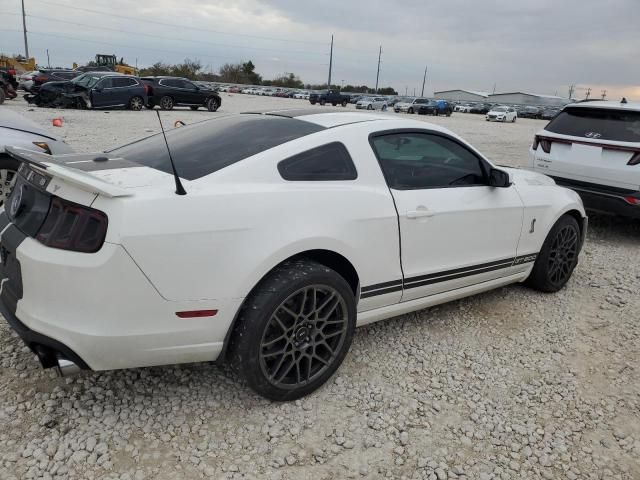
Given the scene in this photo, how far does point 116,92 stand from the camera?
20156 millimetres

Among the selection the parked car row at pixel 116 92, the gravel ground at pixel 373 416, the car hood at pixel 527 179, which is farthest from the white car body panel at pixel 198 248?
the parked car row at pixel 116 92

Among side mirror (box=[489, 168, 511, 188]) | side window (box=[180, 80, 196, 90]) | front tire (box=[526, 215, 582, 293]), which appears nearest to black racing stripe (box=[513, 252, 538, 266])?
front tire (box=[526, 215, 582, 293])

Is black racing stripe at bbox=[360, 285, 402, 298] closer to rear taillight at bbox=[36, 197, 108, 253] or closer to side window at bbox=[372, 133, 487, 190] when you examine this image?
side window at bbox=[372, 133, 487, 190]

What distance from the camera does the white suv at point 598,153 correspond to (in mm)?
5707

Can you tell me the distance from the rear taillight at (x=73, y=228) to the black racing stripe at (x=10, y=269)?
179 mm

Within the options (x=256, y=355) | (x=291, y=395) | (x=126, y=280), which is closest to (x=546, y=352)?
(x=291, y=395)

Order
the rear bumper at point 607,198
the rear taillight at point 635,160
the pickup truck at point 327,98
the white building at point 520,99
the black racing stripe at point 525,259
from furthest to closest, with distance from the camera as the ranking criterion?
the white building at point 520,99
the pickup truck at point 327,98
the rear bumper at point 607,198
the rear taillight at point 635,160
the black racing stripe at point 525,259

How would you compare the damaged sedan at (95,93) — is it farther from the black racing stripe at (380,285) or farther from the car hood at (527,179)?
the black racing stripe at (380,285)

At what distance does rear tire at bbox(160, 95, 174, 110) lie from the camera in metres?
21.9

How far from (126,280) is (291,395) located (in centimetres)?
109

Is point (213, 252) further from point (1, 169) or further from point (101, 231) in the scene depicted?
point (1, 169)

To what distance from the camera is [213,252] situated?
2.30 m

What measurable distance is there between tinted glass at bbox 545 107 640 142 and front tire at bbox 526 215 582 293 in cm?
197

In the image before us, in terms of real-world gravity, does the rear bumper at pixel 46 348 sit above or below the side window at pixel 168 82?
below
